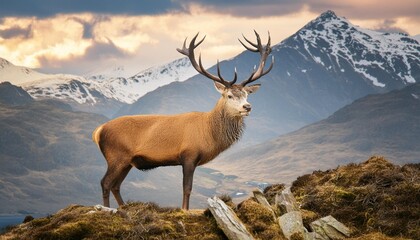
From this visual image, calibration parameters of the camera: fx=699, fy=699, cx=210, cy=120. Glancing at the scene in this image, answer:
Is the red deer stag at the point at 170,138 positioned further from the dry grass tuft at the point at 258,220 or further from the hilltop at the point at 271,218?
the dry grass tuft at the point at 258,220

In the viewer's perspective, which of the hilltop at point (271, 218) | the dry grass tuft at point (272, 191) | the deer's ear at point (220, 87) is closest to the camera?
the hilltop at point (271, 218)

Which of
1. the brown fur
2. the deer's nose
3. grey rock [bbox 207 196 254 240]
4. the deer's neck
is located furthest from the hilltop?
the deer's nose

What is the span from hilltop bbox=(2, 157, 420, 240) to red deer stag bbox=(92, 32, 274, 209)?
336cm

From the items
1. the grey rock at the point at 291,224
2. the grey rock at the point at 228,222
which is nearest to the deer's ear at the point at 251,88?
the grey rock at the point at 228,222

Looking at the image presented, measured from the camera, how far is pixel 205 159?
25641 millimetres

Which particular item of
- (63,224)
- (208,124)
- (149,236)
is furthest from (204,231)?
(208,124)

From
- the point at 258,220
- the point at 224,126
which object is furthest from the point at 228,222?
the point at 224,126

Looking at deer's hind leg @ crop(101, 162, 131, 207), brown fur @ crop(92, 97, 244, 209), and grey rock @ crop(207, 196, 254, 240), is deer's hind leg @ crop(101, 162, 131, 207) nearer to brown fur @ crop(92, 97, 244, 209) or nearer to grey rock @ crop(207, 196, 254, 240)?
brown fur @ crop(92, 97, 244, 209)

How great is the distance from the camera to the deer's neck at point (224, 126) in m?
26.3

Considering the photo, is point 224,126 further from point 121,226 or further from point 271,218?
point 121,226

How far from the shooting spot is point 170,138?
2548cm

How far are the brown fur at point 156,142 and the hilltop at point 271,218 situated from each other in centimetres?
335

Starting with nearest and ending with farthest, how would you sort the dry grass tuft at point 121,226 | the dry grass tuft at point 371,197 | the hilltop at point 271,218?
1. the dry grass tuft at point 121,226
2. the hilltop at point 271,218
3. the dry grass tuft at point 371,197

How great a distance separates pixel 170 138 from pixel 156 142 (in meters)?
0.53
